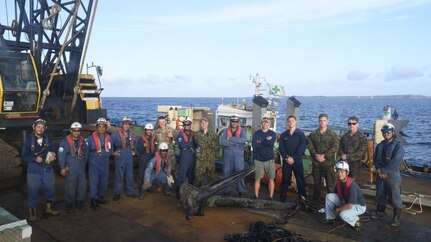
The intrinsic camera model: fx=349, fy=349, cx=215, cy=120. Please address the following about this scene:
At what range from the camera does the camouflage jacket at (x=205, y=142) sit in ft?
26.3

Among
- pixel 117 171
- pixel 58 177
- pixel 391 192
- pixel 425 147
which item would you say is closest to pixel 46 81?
pixel 58 177

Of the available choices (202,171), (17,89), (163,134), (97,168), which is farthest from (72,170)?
(17,89)

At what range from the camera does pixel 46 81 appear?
1259cm

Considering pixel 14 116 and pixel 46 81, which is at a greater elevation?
pixel 46 81

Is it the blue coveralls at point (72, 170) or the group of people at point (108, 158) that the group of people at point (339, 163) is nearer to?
the group of people at point (108, 158)

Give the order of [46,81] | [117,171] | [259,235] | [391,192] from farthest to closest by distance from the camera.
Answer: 1. [46,81]
2. [117,171]
3. [391,192]
4. [259,235]

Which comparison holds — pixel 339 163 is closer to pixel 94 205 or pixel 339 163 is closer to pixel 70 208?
pixel 94 205

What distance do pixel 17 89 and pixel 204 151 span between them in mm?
5818

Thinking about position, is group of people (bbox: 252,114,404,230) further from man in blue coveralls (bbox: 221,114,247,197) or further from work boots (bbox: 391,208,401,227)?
man in blue coveralls (bbox: 221,114,247,197)

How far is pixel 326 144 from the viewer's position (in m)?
7.18

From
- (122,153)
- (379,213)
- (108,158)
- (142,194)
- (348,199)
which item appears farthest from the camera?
(142,194)

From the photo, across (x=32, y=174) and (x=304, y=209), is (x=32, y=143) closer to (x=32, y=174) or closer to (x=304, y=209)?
(x=32, y=174)

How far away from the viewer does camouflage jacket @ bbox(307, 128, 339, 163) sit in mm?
7105

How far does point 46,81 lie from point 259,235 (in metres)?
10.4
